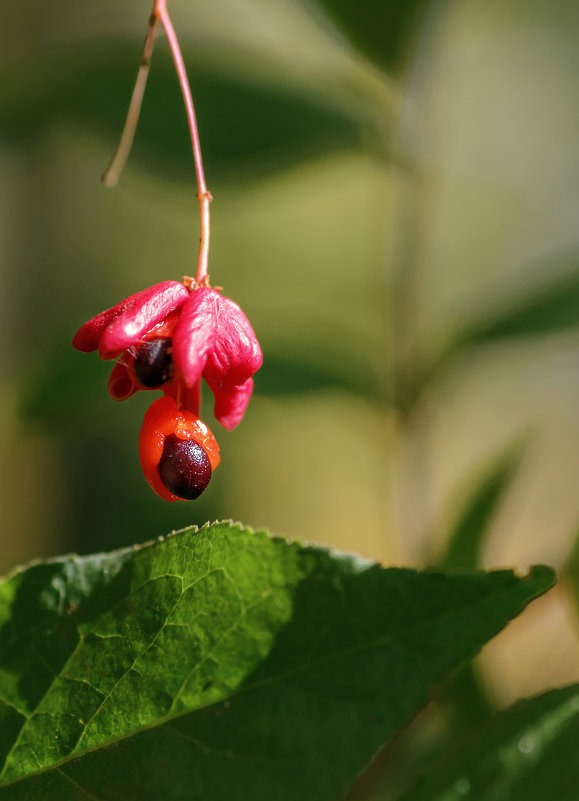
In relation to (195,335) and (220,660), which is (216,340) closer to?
(195,335)

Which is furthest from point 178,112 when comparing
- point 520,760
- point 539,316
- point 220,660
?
point 520,760

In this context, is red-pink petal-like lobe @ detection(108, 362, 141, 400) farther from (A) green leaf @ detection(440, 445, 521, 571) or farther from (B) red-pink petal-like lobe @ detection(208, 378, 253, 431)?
(A) green leaf @ detection(440, 445, 521, 571)

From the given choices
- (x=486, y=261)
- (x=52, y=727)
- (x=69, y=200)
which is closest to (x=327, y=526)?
(x=486, y=261)

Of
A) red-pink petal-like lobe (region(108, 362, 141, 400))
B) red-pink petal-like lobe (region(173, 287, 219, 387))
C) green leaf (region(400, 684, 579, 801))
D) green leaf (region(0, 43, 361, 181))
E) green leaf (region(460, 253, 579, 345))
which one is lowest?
green leaf (region(400, 684, 579, 801))

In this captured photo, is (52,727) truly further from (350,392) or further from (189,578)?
(350,392)

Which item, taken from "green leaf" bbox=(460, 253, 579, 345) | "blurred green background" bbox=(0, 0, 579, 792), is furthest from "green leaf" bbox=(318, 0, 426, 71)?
"green leaf" bbox=(460, 253, 579, 345)

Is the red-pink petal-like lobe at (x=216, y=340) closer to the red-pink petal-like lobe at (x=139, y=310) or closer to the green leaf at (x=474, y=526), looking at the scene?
the red-pink petal-like lobe at (x=139, y=310)
